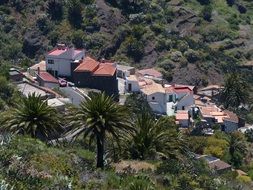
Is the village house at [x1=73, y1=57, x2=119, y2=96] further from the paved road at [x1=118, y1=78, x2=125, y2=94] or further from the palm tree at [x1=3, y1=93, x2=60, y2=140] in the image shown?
the palm tree at [x1=3, y1=93, x2=60, y2=140]

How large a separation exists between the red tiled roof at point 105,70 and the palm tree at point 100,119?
3763 cm

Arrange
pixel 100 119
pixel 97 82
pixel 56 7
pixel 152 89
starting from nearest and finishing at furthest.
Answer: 1. pixel 100 119
2. pixel 97 82
3. pixel 152 89
4. pixel 56 7

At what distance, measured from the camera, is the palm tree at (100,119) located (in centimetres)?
2870

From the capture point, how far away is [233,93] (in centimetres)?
7644

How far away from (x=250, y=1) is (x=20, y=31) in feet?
155

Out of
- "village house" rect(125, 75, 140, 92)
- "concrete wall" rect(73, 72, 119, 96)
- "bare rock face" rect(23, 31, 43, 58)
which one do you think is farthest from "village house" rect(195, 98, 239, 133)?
"bare rock face" rect(23, 31, 43, 58)

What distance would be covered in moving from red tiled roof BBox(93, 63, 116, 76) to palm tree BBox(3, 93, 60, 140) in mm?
35242

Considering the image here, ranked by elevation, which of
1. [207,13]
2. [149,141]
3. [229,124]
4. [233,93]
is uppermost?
[149,141]

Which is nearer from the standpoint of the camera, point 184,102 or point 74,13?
point 184,102

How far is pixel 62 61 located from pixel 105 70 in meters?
4.85

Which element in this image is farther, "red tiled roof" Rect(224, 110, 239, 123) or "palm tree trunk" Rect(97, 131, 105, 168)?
"red tiled roof" Rect(224, 110, 239, 123)

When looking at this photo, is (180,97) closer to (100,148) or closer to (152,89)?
(152,89)

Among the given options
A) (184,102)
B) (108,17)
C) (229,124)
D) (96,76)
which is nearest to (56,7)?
(108,17)

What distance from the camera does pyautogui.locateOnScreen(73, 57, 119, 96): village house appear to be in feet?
219
